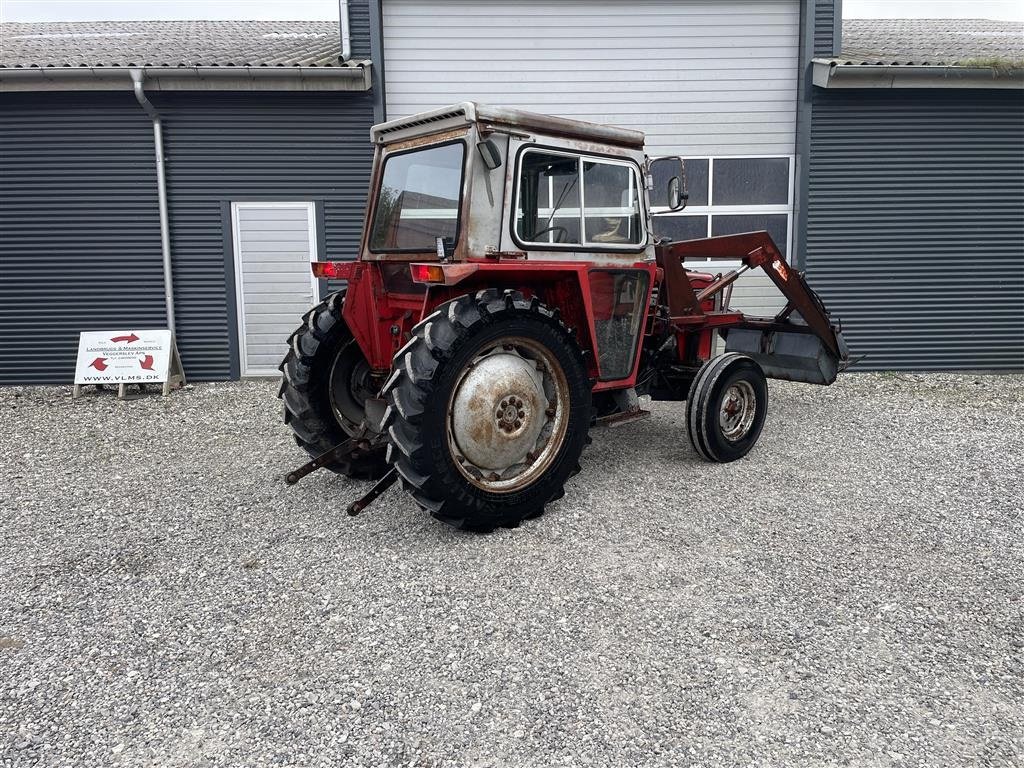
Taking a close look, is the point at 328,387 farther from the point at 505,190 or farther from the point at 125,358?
the point at 125,358

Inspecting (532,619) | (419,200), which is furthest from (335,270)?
(532,619)

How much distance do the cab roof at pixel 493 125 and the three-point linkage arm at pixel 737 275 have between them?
936 mm

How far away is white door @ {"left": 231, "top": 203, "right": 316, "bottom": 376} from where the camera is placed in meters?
8.99

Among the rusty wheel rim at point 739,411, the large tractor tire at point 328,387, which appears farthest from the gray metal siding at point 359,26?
the rusty wheel rim at point 739,411

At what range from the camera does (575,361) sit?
431 centimetres

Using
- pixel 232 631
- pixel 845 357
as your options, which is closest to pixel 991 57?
pixel 845 357

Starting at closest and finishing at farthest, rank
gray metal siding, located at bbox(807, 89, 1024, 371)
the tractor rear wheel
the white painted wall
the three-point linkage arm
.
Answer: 1. the tractor rear wheel
2. the three-point linkage arm
3. the white painted wall
4. gray metal siding, located at bbox(807, 89, 1024, 371)

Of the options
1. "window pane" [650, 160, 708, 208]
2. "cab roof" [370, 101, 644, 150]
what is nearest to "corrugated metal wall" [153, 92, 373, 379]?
"window pane" [650, 160, 708, 208]

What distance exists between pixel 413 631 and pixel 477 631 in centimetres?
26

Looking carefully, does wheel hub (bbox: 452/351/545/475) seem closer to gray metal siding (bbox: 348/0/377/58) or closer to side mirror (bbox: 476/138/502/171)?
side mirror (bbox: 476/138/502/171)

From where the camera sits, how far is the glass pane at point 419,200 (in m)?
4.29

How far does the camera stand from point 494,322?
3930 millimetres

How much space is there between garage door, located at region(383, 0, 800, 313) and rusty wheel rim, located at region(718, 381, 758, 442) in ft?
13.3

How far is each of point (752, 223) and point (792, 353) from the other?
326 centimetres
